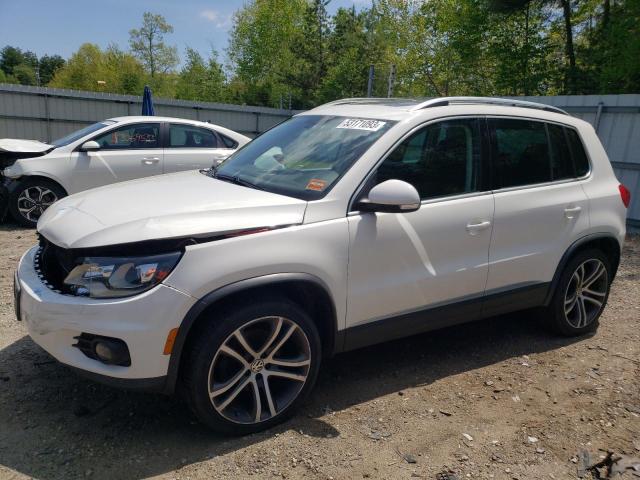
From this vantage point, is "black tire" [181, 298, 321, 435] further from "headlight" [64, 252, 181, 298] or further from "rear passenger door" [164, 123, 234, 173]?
"rear passenger door" [164, 123, 234, 173]

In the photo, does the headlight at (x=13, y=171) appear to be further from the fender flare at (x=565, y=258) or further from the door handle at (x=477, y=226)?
the fender flare at (x=565, y=258)

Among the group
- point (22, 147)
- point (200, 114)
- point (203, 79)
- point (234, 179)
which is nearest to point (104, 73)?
point (203, 79)

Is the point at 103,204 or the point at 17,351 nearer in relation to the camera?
the point at 103,204

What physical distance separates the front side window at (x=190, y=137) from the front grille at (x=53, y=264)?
547 cm

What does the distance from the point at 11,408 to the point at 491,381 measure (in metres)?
3.05

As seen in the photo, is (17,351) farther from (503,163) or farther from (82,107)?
(82,107)

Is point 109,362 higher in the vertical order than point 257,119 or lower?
lower

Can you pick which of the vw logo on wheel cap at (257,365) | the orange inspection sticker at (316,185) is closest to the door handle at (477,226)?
the orange inspection sticker at (316,185)

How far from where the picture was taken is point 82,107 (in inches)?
642

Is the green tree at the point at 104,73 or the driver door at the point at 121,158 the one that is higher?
the green tree at the point at 104,73

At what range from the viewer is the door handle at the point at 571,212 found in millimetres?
3969

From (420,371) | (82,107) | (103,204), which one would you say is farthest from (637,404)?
(82,107)

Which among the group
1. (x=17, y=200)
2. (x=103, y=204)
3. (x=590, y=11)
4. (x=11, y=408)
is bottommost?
(x=11, y=408)

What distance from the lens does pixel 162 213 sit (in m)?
2.74
